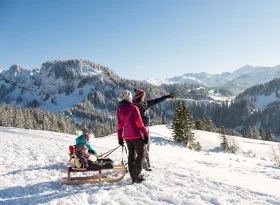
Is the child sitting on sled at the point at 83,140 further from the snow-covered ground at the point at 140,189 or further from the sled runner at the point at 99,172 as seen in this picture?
the snow-covered ground at the point at 140,189

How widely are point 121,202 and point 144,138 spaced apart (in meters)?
2.28

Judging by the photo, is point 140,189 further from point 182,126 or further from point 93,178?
point 182,126

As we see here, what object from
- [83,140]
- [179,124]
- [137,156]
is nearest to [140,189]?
[137,156]

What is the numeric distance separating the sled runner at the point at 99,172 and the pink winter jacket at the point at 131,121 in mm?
1780

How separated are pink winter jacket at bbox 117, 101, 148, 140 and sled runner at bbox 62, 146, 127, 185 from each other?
1.78 metres

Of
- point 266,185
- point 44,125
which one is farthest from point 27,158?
Result: point 44,125

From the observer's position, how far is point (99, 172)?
13.3 meters

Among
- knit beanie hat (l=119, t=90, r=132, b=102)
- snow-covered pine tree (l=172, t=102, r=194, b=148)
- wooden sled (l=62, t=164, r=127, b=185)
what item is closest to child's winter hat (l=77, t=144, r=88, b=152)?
wooden sled (l=62, t=164, r=127, b=185)

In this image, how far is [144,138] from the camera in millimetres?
12008

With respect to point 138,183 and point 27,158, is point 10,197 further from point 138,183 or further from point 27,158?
point 27,158

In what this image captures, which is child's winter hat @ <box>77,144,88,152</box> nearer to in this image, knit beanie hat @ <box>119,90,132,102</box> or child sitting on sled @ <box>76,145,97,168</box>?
child sitting on sled @ <box>76,145,97,168</box>

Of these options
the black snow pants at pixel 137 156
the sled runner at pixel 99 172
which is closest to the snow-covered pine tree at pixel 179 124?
the sled runner at pixel 99 172

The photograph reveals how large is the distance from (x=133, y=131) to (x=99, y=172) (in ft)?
7.45

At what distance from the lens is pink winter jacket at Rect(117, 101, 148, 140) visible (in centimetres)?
1208
